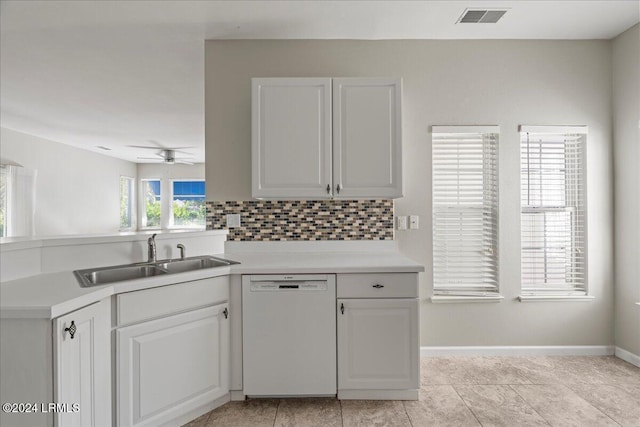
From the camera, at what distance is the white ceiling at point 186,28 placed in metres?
2.56

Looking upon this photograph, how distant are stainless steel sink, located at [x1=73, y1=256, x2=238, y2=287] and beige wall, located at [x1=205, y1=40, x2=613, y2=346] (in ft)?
4.93

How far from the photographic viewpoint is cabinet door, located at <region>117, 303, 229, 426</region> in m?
1.82

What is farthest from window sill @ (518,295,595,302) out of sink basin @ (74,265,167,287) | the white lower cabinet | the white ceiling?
sink basin @ (74,265,167,287)

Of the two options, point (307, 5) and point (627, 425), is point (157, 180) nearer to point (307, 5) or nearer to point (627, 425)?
Result: point (307, 5)

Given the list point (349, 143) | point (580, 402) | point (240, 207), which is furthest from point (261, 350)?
point (580, 402)

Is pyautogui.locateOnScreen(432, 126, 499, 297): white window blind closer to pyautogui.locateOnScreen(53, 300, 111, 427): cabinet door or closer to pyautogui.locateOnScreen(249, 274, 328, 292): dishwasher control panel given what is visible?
pyautogui.locateOnScreen(249, 274, 328, 292): dishwasher control panel

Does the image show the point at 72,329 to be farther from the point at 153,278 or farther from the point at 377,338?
the point at 377,338

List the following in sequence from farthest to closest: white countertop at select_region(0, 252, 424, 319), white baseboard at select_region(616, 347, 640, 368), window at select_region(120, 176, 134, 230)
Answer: window at select_region(120, 176, 134, 230) < white baseboard at select_region(616, 347, 640, 368) < white countertop at select_region(0, 252, 424, 319)

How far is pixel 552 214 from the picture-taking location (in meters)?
3.06

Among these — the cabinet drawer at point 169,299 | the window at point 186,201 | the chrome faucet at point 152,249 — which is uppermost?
the window at point 186,201

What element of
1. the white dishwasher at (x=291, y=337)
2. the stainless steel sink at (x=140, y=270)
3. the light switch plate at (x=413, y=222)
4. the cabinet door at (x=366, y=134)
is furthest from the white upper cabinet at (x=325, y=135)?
the white dishwasher at (x=291, y=337)

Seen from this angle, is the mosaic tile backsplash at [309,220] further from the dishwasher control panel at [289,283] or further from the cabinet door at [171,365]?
the cabinet door at [171,365]

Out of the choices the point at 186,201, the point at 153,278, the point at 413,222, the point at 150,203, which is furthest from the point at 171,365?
the point at 150,203

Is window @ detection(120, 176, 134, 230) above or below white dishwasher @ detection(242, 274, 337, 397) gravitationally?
above
